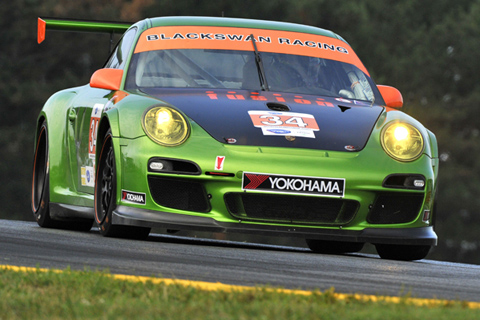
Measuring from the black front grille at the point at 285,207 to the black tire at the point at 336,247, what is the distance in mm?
1337

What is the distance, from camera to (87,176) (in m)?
7.77

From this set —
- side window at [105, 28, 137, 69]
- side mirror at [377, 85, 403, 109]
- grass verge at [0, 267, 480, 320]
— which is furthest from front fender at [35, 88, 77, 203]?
grass verge at [0, 267, 480, 320]

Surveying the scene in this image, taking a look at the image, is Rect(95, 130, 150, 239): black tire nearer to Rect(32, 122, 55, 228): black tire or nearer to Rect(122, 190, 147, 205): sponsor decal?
Rect(122, 190, 147, 205): sponsor decal

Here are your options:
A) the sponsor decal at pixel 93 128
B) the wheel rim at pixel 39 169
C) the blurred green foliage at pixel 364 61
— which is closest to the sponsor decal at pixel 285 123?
the sponsor decal at pixel 93 128

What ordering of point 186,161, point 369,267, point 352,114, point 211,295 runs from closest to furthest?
point 211,295, point 369,267, point 186,161, point 352,114

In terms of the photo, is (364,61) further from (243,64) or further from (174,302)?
(174,302)

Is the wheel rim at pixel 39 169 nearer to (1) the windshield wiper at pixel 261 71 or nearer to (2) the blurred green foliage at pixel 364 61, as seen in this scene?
(1) the windshield wiper at pixel 261 71

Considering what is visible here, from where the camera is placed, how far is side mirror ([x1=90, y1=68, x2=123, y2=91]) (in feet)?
24.5

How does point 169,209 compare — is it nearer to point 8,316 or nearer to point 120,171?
point 120,171

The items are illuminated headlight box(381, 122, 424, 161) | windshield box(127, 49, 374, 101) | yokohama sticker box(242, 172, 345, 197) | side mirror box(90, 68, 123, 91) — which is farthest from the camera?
windshield box(127, 49, 374, 101)

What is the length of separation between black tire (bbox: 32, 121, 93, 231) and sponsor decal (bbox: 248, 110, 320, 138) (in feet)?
8.07

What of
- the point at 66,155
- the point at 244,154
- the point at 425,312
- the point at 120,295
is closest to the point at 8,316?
the point at 120,295

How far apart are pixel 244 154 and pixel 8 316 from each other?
2.98 meters

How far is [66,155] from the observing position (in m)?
8.38
